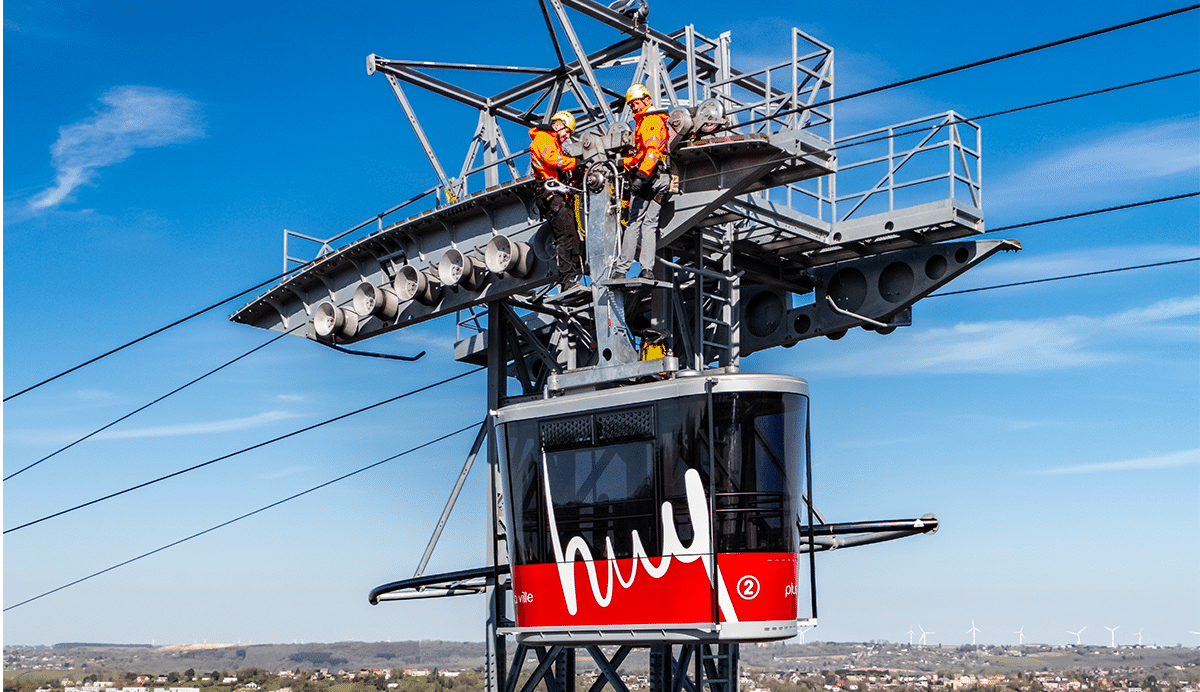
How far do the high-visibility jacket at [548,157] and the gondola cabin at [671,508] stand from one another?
3.96 metres

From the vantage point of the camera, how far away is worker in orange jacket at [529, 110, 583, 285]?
19.3 m

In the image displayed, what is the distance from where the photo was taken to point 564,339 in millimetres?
24453

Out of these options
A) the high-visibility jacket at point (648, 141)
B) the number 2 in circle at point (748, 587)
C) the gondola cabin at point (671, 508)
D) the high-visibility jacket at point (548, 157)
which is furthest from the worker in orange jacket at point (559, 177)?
the number 2 in circle at point (748, 587)

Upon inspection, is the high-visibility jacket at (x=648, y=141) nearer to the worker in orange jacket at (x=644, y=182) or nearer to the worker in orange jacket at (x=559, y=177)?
the worker in orange jacket at (x=644, y=182)

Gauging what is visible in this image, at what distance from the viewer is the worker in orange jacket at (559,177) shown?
19.3m

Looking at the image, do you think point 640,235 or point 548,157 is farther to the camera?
point 548,157

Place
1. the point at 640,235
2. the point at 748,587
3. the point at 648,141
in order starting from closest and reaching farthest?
the point at 748,587 < the point at 648,141 < the point at 640,235

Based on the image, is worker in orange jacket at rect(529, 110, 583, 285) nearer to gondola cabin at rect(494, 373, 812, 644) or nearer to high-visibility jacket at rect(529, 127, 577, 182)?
high-visibility jacket at rect(529, 127, 577, 182)

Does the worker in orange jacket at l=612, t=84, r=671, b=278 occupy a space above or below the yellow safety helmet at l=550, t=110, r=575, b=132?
below

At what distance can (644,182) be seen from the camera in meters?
18.5

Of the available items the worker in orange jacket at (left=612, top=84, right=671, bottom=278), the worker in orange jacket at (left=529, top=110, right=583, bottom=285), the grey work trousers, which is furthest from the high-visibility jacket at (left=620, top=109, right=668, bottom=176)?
A: the worker in orange jacket at (left=529, top=110, right=583, bottom=285)

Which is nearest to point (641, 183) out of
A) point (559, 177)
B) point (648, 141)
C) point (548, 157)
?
point (648, 141)

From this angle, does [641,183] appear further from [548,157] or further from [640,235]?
[548,157]

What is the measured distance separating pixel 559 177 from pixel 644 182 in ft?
5.07
